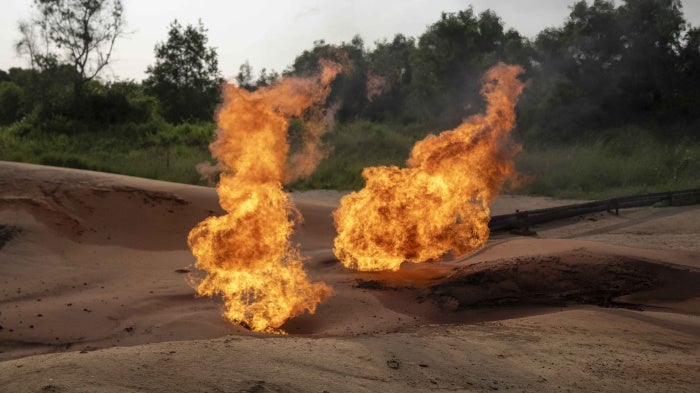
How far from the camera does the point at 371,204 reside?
29.7 ft

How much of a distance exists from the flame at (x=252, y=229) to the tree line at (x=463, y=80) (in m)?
14.1

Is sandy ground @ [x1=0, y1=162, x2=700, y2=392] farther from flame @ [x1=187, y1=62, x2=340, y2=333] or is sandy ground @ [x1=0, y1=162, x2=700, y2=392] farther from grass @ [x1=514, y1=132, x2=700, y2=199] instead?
grass @ [x1=514, y1=132, x2=700, y2=199]

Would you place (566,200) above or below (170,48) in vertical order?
below

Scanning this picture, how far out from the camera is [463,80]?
32.6 m

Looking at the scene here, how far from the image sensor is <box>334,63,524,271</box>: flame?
355 inches

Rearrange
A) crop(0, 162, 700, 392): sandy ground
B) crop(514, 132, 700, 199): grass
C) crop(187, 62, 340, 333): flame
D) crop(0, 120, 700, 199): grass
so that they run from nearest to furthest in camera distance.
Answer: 1. crop(0, 162, 700, 392): sandy ground
2. crop(187, 62, 340, 333): flame
3. crop(514, 132, 700, 199): grass
4. crop(0, 120, 700, 199): grass

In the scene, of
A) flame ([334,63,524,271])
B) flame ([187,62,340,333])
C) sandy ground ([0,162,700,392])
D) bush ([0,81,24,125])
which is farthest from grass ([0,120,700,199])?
flame ([187,62,340,333])

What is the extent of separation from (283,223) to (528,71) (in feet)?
81.9

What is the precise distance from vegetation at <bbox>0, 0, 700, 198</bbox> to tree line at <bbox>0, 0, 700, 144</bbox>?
0.21 ft

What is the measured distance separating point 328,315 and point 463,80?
27.1 m

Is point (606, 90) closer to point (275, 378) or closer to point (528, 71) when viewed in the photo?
point (528, 71)

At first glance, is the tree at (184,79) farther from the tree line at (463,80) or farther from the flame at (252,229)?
the flame at (252,229)

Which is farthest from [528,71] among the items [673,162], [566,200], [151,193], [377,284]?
[377,284]

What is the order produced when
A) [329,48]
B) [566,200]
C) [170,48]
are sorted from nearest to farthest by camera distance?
[566,200] < [329,48] < [170,48]
